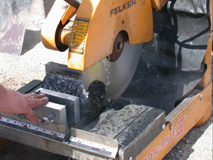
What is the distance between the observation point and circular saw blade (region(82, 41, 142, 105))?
7.30 feet

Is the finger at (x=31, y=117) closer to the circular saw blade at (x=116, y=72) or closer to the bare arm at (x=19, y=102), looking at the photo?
the bare arm at (x=19, y=102)

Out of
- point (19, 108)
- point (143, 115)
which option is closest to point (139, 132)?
point (143, 115)

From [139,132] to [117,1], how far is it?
76 cm

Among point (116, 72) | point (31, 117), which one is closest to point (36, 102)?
point (31, 117)

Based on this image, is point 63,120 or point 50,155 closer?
point 63,120

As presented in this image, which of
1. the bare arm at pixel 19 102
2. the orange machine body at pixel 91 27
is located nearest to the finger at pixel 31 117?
the bare arm at pixel 19 102

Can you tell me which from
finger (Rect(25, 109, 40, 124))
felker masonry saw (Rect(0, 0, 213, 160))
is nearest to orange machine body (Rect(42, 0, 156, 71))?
felker masonry saw (Rect(0, 0, 213, 160))

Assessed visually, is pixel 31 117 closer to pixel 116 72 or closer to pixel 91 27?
pixel 91 27

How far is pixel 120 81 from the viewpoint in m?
2.61

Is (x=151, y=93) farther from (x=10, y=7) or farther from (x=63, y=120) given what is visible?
(x=10, y=7)

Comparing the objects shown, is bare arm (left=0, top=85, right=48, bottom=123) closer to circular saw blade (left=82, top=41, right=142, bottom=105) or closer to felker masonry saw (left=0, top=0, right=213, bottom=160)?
felker masonry saw (left=0, top=0, right=213, bottom=160)

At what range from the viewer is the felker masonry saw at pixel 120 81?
190 cm

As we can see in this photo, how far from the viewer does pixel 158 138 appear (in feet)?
7.28

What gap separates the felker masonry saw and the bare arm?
6 cm
